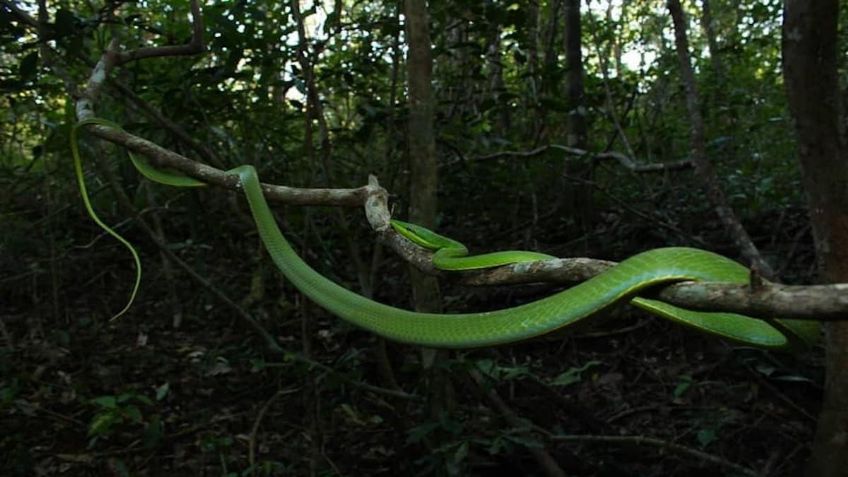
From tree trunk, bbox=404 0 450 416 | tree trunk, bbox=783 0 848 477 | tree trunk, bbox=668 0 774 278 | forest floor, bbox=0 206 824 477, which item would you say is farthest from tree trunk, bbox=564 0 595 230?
tree trunk, bbox=783 0 848 477

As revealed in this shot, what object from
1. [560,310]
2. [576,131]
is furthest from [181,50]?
[576,131]

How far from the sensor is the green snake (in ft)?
4.77

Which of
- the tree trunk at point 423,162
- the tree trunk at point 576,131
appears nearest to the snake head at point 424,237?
the tree trunk at point 423,162

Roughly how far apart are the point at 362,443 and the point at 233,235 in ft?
8.65

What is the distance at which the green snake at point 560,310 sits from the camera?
145 cm

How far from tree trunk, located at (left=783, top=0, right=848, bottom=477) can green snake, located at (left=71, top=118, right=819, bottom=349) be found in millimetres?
1145

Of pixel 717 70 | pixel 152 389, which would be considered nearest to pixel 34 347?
pixel 152 389

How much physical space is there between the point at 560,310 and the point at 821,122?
1.72m

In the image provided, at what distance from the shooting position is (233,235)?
20.5ft

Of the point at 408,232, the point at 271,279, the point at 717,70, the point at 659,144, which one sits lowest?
the point at 271,279

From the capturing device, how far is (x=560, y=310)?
63.4 inches

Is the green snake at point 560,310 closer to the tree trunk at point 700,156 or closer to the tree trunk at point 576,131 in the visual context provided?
the tree trunk at point 700,156

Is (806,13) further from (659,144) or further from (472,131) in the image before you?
(659,144)

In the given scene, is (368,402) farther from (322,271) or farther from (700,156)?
(700,156)
